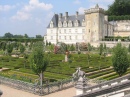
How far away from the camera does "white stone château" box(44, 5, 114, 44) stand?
59.0 metres

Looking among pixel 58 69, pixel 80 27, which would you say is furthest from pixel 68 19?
pixel 58 69

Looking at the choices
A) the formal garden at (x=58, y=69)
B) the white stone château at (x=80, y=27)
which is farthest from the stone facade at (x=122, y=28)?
the formal garden at (x=58, y=69)

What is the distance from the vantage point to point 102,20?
197ft

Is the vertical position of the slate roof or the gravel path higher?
the slate roof

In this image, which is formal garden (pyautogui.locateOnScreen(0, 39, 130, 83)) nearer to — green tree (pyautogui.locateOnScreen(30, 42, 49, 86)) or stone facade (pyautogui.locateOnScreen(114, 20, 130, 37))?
green tree (pyautogui.locateOnScreen(30, 42, 49, 86))

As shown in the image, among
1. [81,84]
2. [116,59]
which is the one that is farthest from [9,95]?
[116,59]

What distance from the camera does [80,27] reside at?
208 feet

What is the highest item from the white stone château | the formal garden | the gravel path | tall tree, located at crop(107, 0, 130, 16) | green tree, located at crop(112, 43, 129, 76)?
tall tree, located at crop(107, 0, 130, 16)

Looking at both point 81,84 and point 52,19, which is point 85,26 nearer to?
point 52,19

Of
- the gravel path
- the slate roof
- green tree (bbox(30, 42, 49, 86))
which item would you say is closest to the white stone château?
the slate roof

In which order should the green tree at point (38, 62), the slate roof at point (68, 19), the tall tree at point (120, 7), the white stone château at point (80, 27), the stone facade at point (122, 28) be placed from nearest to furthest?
the green tree at point (38, 62) < the white stone château at point (80, 27) < the slate roof at point (68, 19) < the stone facade at point (122, 28) < the tall tree at point (120, 7)

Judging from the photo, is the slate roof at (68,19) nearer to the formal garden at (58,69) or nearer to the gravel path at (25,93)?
the formal garden at (58,69)

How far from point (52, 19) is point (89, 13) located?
13.3 m

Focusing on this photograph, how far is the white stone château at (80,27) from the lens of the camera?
194 feet
